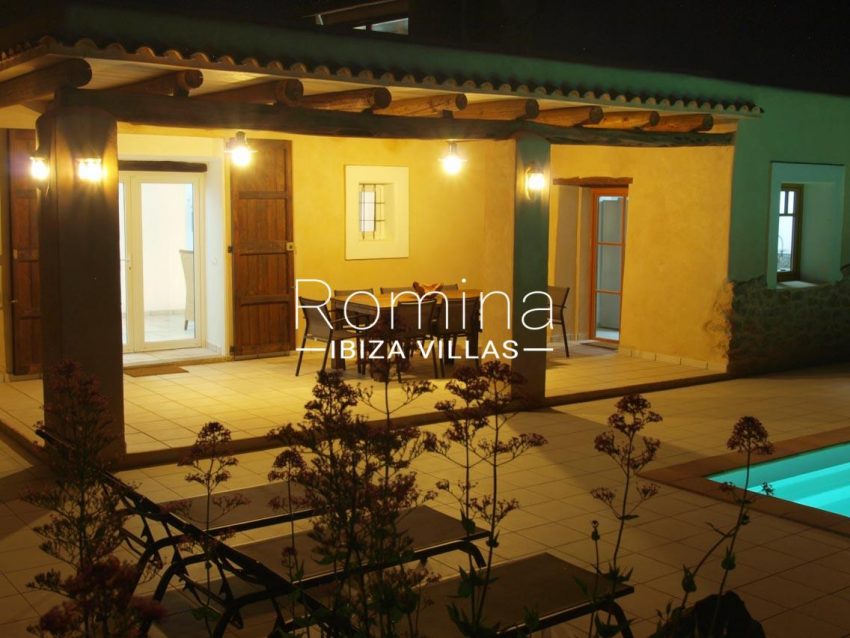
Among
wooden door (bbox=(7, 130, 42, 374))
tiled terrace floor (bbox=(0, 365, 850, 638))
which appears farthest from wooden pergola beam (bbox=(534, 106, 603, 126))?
wooden door (bbox=(7, 130, 42, 374))

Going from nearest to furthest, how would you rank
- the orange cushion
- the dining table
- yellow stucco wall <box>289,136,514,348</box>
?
the dining table → the orange cushion → yellow stucco wall <box>289,136,514,348</box>

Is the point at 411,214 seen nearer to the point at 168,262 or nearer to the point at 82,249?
the point at 168,262

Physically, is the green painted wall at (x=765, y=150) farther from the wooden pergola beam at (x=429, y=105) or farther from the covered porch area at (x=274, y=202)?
the wooden pergola beam at (x=429, y=105)

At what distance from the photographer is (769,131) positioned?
463 inches

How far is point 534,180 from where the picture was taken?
32.2 ft

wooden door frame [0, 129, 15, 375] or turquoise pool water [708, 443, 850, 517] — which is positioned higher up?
wooden door frame [0, 129, 15, 375]

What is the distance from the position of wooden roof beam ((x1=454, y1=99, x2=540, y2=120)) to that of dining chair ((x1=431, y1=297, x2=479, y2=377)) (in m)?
2.22

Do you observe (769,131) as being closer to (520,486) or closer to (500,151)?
(500,151)

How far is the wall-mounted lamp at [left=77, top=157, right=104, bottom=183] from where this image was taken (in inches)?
288

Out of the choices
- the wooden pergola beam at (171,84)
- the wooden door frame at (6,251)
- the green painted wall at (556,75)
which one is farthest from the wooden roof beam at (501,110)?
the wooden door frame at (6,251)

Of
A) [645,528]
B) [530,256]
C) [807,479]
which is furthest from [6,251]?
[807,479]

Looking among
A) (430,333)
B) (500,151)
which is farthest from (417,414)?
(500,151)

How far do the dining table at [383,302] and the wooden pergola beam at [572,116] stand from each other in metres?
2.18

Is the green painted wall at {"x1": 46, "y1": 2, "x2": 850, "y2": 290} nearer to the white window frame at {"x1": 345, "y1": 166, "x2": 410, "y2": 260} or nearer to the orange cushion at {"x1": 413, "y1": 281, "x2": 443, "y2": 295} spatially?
the orange cushion at {"x1": 413, "y1": 281, "x2": 443, "y2": 295}
